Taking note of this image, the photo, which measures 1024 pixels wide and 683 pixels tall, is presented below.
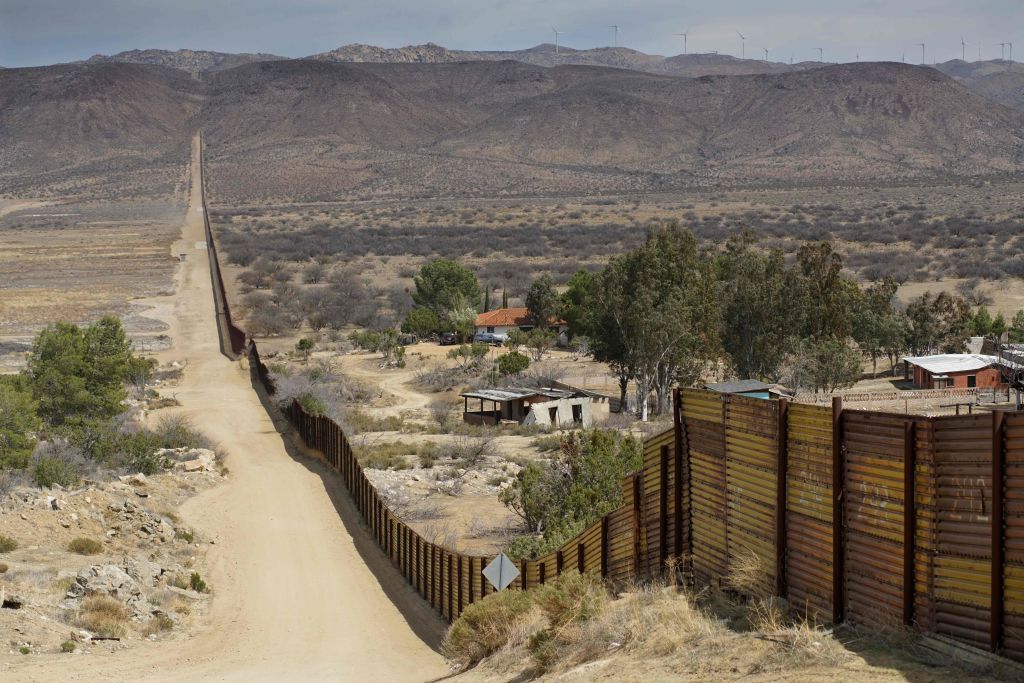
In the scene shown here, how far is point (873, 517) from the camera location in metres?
10.7

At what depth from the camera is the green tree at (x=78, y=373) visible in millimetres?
36312

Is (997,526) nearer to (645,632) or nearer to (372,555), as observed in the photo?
(645,632)

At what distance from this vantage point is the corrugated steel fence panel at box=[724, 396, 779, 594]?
11906mm

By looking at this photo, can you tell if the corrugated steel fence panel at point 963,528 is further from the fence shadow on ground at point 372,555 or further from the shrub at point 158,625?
the shrub at point 158,625

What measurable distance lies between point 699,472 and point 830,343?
30.1m

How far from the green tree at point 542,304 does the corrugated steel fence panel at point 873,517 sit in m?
52.3

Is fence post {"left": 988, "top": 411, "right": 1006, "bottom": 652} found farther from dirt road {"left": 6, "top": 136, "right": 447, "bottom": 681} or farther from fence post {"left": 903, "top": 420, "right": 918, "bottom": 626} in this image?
dirt road {"left": 6, "top": 136, "right": 447, "bottom": 681}

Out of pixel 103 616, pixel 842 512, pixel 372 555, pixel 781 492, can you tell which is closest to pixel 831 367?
pixel 372 555

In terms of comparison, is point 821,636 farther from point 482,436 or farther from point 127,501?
point 482,436

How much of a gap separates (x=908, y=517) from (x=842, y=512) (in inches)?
33.3

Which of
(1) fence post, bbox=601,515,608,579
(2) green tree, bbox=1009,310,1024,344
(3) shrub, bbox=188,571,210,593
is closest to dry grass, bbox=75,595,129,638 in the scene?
(3) shrub, bbox=188,571,210,593

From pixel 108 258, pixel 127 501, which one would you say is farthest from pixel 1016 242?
pixel 127 501

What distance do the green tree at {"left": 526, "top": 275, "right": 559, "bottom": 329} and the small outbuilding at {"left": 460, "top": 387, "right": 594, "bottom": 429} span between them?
704 inches

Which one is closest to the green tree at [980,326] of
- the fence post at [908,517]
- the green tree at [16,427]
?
the green tree at [16,427]
